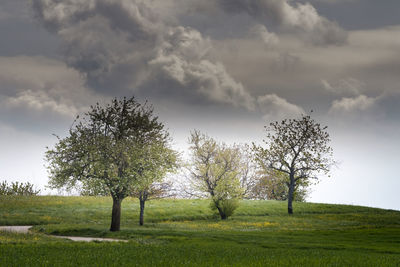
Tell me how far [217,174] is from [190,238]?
87.7 feet

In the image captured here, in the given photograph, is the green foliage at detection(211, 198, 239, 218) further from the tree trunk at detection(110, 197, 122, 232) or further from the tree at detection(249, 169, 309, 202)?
the tree at detection(249, 169, 309, 202)

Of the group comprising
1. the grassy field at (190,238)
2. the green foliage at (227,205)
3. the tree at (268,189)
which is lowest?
the grassy field at (190,238)

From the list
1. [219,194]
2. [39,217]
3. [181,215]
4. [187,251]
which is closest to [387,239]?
[187,251]

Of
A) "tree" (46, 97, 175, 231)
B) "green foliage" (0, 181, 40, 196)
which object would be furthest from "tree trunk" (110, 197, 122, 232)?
"green foliage" (0, 181, 40, 196)

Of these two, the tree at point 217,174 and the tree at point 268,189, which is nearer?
the tree at point 217,174

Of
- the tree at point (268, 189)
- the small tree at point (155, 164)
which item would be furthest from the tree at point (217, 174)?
the tree at point (268, 189)

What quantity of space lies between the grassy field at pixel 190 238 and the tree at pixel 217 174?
2998mm

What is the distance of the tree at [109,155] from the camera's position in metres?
39.2

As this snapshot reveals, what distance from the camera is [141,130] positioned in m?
41.6

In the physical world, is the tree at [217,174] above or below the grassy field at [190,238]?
above

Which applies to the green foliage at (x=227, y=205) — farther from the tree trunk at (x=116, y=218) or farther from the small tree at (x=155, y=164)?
the tree trunk at (x=116, y=218)

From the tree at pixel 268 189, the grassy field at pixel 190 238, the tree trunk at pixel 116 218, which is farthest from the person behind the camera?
the tree at pixel 268 189

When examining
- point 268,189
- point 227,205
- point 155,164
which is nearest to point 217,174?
point 227,205

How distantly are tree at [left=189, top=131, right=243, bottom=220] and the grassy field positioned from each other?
2998mm
